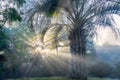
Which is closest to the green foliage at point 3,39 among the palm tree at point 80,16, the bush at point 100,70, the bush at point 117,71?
the palm tree at point 80,16

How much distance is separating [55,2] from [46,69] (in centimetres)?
1120

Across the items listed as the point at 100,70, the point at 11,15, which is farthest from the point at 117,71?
the point at 11,15

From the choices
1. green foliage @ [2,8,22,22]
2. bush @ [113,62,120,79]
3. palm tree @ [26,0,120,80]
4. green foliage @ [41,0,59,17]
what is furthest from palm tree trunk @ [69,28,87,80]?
bush @ [113,62,120,79]

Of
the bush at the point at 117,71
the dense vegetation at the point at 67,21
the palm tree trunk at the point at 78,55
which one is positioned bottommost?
the bush at the point at 117,71

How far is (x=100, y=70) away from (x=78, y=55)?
30.4 ft

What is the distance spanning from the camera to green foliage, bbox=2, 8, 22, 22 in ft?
42.5

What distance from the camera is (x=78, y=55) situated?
16906 mm

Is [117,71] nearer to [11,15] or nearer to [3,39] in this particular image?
[3,39]

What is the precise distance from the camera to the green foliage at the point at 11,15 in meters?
13.0

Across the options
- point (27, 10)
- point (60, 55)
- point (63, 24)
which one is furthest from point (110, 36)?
point (60, 55)

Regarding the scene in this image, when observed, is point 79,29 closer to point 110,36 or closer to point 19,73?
point 110,36

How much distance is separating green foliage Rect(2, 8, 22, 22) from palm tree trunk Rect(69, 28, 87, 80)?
16.4ft

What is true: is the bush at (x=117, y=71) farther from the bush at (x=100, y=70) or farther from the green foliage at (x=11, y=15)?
the green foliage at (x=11, y=15)

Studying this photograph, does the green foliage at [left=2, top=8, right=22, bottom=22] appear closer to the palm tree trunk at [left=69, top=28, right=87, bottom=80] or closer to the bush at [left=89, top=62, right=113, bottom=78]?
the palm tree trunk at [left=69, top=28, right=87, bottom=80]
